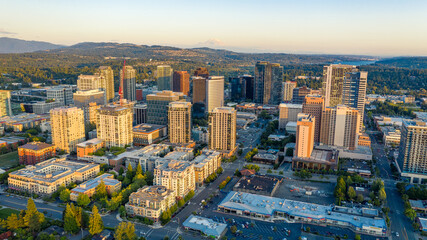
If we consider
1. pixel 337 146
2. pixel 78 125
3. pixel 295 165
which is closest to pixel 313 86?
pixel 337 146

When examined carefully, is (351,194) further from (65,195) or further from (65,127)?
(65,127)

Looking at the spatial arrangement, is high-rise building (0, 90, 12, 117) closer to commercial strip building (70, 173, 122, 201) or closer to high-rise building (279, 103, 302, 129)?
commercial strip building (70, 173, 122, 201)

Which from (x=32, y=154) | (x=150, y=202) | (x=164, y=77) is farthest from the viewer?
(x=164, y=77)

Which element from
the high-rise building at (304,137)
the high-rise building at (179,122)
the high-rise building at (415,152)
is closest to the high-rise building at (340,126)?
the high-rise building at (304,137)

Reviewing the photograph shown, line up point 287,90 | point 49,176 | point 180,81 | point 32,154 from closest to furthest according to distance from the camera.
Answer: point 49,176, point 32,154, point 180,81, point 287,90

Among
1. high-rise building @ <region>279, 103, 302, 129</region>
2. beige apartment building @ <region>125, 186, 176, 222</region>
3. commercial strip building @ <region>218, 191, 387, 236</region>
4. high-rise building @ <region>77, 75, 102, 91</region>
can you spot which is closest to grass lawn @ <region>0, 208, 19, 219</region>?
beige apartment building @ <region>125, 186, 176, 222</region>

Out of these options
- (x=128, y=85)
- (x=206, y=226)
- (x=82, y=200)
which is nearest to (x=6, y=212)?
(x=82, y=200)
